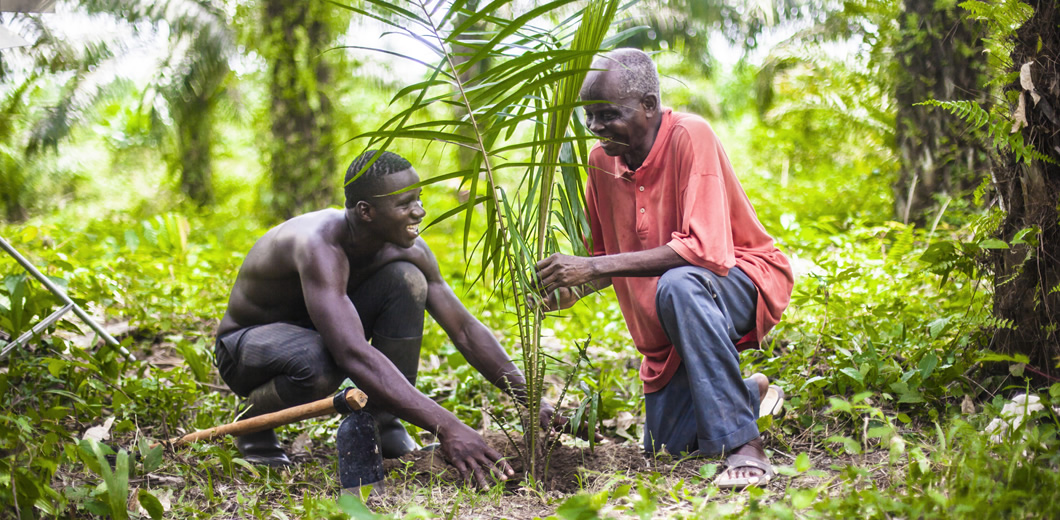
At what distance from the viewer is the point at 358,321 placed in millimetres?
2734

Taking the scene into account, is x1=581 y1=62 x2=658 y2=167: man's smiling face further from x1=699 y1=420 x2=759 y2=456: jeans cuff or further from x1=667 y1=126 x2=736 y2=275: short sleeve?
x1=699 y1=420 x2=759 y2=456: jeans cuff

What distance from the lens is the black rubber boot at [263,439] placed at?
2959 millimetres

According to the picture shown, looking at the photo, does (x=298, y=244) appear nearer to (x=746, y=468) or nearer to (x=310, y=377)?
(x=310, y=377)

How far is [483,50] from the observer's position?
2.24 meters

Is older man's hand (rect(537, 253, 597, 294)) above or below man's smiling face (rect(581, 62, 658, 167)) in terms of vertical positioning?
below

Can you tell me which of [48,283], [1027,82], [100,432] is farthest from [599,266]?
[48,283]

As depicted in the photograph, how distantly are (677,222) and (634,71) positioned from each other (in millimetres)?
522

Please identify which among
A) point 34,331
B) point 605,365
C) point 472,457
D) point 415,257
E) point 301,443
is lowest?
→ point 301,443

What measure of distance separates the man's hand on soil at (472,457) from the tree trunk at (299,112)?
16.7ft

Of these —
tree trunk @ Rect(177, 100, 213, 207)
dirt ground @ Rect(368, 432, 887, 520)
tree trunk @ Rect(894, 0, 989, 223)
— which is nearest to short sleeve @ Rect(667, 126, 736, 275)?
dirt ground @ Rect(368, 432, 887, 520)

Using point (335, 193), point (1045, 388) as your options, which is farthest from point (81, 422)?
point (335, 193)

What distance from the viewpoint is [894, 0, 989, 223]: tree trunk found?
518 centimetres

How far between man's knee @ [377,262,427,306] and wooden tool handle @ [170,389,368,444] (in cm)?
A: 60

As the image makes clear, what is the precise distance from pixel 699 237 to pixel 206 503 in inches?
68.5
